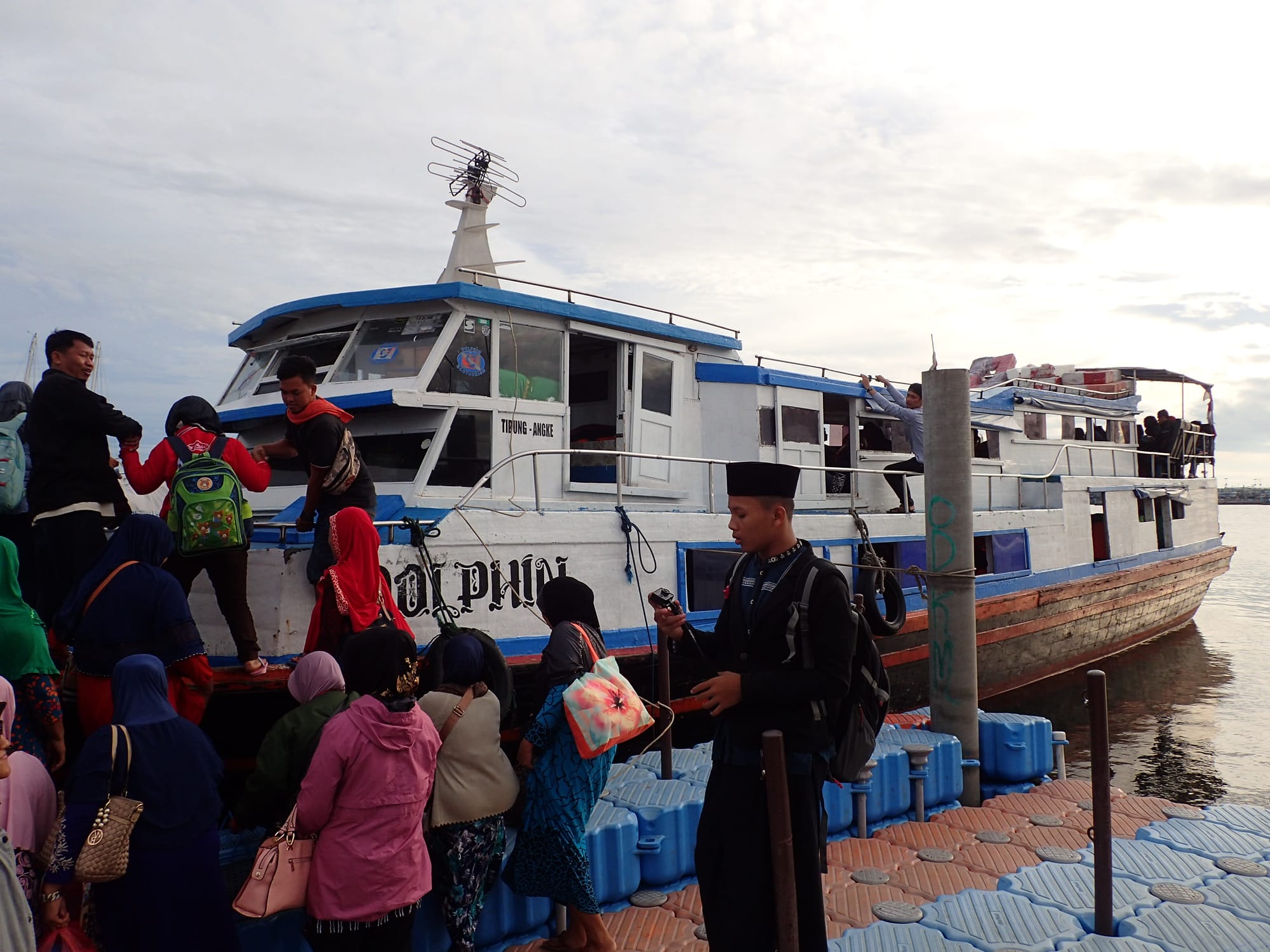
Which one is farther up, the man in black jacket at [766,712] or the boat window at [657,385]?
the boat window at [657,385]

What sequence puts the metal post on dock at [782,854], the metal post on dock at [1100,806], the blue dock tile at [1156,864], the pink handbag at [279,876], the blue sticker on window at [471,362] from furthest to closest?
the blue sticker on window at [471,362], the blue dock tile at [1156,864], the metal post on dock at [1100,806], the pink handbag at [279,876], the metal post on dock at [782,854]

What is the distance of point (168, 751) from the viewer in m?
3.44

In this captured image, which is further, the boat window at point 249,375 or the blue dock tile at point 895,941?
the boat window at point 249,375

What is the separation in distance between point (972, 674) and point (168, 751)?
631 centimetres

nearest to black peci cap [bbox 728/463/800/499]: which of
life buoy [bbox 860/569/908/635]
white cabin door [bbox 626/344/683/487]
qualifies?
life buoy [bbox 860/569/908/635]

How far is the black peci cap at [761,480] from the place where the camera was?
3.61 meters

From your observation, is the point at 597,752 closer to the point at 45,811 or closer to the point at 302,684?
the point at 302,684

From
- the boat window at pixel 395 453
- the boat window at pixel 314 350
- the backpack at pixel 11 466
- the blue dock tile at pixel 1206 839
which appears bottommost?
the blue dock tile at pixel 1206 839

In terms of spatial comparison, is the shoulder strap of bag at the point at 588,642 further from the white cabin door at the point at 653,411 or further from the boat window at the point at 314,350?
the boat window at the point at 314,350

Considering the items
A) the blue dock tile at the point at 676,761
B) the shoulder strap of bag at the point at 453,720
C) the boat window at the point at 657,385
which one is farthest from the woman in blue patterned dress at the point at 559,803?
the boat window at the point at 657,385

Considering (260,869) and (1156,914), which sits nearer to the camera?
(260,869)

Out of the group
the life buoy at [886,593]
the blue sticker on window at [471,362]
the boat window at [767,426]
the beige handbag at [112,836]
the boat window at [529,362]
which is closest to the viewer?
the beige handbag at [112,836]

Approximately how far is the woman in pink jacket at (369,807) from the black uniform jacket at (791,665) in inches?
50.4

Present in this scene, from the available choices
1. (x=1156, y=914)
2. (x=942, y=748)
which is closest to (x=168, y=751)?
(x=1156, y=914)
